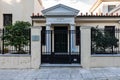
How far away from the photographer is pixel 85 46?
50.6ft

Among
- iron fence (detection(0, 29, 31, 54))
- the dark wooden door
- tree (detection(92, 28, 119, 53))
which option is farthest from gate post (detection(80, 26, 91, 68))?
iron fence (detection(0, 29, 31, 54))

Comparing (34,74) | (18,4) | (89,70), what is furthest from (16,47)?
(18,4)

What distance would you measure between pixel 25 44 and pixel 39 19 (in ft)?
25.4

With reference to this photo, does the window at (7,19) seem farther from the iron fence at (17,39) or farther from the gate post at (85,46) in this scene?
the gate post at (85,46)

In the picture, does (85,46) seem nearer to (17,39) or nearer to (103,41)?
(103,41)

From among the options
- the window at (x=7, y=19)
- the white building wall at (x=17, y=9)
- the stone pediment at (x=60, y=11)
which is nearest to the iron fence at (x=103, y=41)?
the stone pediment at (x=60, y=11)

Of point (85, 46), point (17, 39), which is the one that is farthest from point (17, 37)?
point (85, 46)

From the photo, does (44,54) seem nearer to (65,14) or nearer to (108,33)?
(108,33)

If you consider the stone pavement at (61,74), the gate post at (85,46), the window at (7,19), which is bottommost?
the stone pavement at (61,74)

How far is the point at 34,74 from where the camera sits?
44.0 ft

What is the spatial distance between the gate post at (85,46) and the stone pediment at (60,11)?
25.5 feet

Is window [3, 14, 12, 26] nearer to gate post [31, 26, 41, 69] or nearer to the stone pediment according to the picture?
the stone pediment

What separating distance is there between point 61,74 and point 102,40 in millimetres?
4840

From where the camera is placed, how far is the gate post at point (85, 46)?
15.3 m
